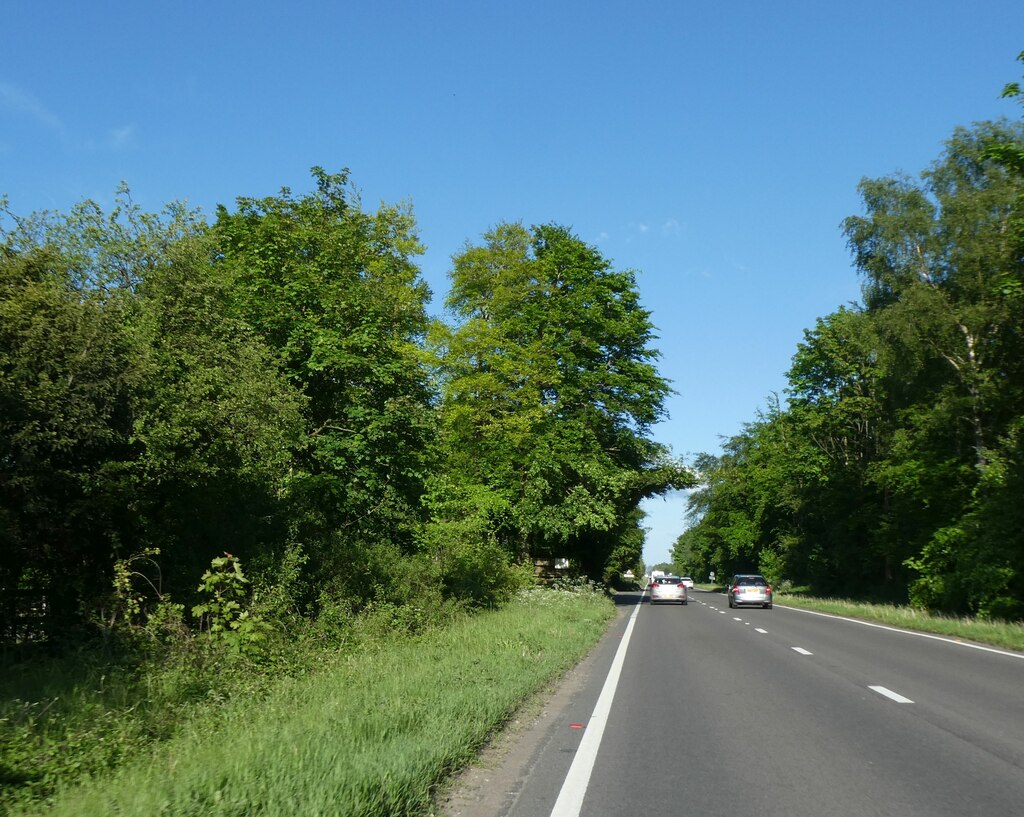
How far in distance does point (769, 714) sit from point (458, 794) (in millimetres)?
4832

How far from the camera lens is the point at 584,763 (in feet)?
23.6

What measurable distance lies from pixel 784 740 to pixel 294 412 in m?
10.4

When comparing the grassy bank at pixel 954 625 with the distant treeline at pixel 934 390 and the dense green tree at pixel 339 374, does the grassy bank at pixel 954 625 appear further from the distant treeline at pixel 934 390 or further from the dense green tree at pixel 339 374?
the dense green tree at pixel 339 374

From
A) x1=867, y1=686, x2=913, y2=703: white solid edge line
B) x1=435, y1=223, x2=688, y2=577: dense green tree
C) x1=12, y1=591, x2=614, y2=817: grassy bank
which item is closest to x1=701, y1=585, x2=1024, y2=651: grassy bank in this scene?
x1=867, y1=686, x2=913, y2=703: white solid edge line

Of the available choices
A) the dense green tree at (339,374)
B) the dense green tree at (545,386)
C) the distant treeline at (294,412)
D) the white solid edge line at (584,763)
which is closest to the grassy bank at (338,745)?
the white solid edge line at (584,763)

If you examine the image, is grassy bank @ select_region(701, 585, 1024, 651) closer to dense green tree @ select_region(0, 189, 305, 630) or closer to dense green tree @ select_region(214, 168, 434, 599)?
dense green tree @ select_region(214, 168, 434, 599)

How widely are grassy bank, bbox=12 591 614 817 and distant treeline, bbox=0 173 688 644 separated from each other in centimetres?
258

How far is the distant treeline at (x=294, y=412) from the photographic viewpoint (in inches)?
460

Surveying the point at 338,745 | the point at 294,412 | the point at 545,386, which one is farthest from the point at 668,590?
the point at 338,745

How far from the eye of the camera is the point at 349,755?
6.00m

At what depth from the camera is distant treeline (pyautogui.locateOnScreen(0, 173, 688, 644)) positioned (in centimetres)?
1170

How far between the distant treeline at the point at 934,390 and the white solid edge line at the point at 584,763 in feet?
57.7

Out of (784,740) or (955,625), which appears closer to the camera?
(784,740)

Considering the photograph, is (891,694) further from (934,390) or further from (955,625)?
(934,390)
